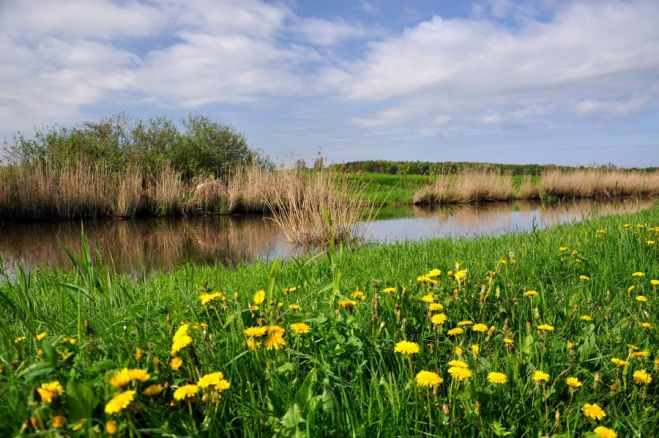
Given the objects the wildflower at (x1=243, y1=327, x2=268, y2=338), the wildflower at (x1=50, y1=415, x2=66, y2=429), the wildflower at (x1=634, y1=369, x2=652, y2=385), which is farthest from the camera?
the wildflower at (x1=634, y1=369, x2=652, y2=385)

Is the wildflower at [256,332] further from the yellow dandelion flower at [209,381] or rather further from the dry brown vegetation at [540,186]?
the dry brown vegetation at [540,186]

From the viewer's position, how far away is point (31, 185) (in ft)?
51.5

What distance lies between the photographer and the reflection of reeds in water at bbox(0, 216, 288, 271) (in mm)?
9016

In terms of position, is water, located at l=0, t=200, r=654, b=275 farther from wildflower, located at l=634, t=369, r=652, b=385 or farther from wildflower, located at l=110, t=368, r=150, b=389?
wildflower, located at l=110, t=368, r=150, b=389

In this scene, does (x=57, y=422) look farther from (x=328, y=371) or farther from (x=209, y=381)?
(x=328, y=371)

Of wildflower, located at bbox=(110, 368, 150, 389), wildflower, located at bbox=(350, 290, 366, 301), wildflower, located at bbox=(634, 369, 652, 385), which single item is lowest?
wildflower, located at bbox=(634, 369, 652, 385)

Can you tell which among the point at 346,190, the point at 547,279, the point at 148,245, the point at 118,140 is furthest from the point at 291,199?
the point at 118,140

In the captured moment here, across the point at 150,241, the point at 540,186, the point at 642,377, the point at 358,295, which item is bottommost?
the point at 150,241

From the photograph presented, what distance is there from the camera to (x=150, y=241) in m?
11.6

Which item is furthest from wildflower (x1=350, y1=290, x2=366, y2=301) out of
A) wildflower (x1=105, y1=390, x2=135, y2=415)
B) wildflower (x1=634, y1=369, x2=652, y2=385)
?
wildflower (x1=105, y1=390, x2=135, y2=415)

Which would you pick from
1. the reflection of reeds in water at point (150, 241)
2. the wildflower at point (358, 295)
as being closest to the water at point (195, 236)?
the reflection of reeds in water at point (150, 241)

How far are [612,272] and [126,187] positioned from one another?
1624 centimetres

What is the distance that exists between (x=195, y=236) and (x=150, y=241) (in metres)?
1.34

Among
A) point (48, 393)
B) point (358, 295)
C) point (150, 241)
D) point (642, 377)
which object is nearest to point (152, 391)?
point (48, 393)
